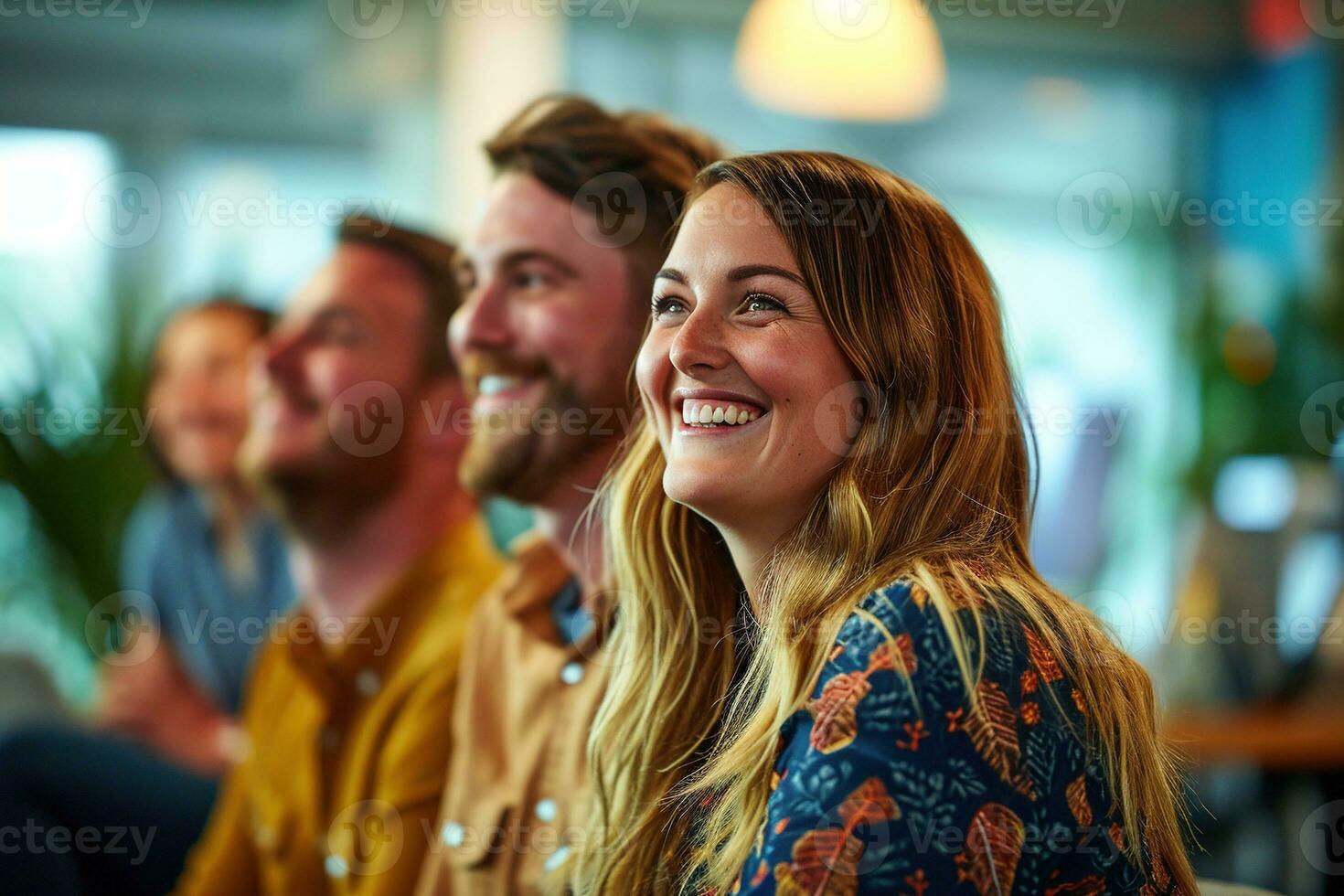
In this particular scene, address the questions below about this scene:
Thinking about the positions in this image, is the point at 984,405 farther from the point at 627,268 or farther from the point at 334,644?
the point at 334,644

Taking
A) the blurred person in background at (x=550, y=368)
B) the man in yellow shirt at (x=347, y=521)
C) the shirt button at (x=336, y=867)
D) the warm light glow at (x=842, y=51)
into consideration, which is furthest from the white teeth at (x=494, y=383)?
the warm light glow at (x=842, y=51)

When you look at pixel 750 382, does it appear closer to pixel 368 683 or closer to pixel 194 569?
pixel 368 683

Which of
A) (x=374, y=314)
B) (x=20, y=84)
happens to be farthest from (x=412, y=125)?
(x=374, y=314)

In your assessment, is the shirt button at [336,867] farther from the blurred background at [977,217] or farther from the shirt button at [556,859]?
the blurred background at [977,217]

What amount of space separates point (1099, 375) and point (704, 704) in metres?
3.62

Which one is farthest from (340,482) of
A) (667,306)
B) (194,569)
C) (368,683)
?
(194,569)

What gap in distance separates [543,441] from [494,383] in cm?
9

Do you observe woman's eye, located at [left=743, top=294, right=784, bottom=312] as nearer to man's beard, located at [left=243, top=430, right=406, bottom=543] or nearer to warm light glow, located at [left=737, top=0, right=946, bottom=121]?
man's beard, located at [left=243, top=430, right=406, bottom=543]

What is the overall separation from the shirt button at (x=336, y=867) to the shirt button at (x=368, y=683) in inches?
8.2

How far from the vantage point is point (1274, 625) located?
3.11 m

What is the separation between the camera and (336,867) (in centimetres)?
163

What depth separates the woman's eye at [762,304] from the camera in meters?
1.08

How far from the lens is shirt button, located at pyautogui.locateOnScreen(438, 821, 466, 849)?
4.69 ft

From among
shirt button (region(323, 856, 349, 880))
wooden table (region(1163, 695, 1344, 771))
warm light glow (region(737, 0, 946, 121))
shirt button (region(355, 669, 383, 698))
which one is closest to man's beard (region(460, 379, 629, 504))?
shirt button (region(355, 669, 383, 698))
